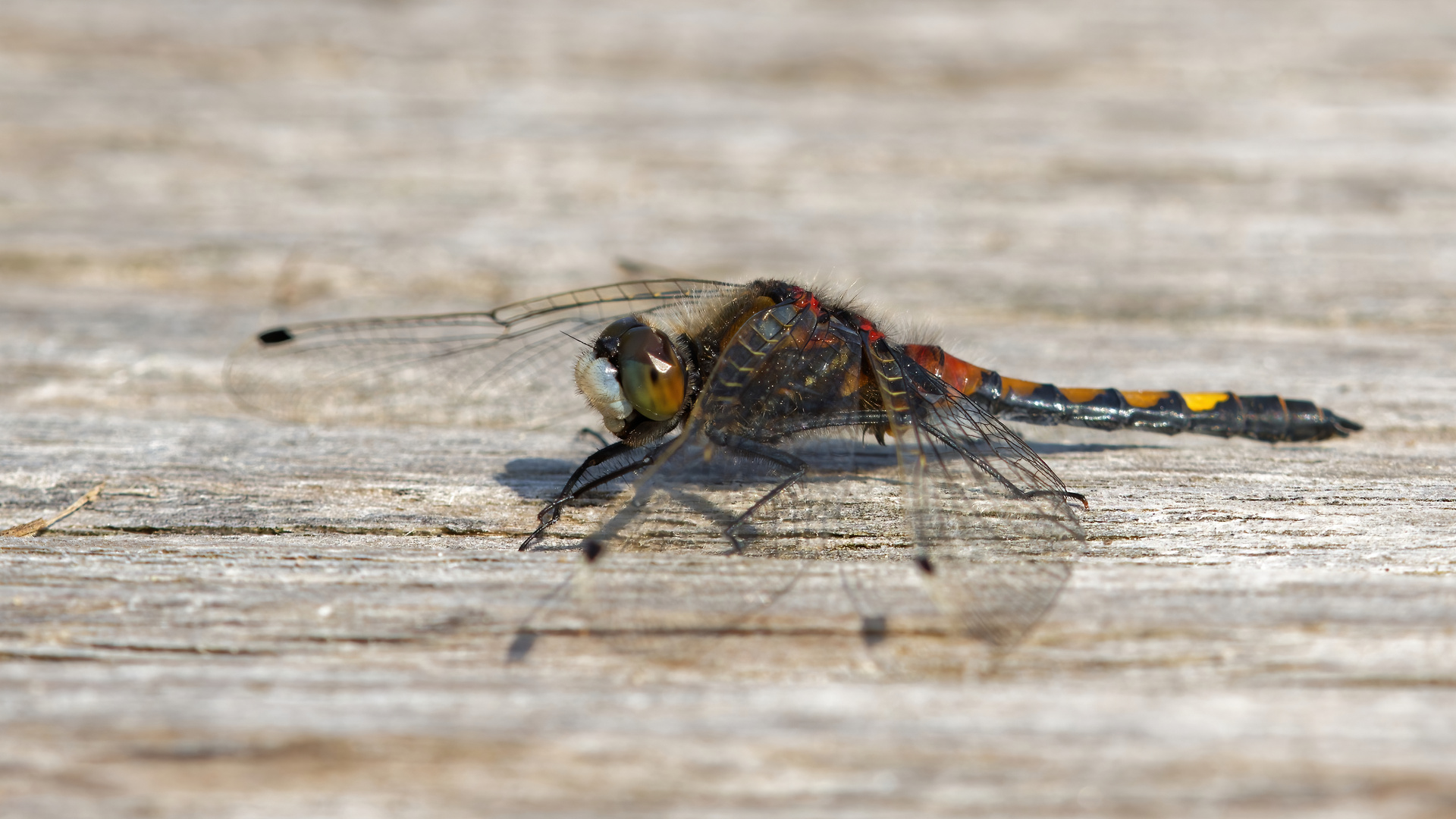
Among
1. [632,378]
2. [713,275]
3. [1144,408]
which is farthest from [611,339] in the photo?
[1144,408]

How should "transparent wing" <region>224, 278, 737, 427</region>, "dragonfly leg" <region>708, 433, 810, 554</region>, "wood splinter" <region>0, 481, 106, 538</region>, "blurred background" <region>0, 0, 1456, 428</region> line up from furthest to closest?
"blurred background" <region>0, 0, 1456, 428</region> < "transparent wing" <region>224, 278, 737, 427</region> < "dragonfly leg" <region>708, 433, 810, 554</region> < "wood splinter" <region>0, 481, 106, 538</region>

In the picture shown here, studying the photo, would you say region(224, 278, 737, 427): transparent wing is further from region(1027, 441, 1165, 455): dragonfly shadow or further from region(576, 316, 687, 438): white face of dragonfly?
region(1027, 441, 1165, 455): dragonfly shadow

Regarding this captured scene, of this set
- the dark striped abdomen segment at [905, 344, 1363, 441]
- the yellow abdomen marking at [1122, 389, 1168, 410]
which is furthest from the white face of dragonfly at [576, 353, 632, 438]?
the yellow abdomen marking at [1122, 389, 1168, 410]

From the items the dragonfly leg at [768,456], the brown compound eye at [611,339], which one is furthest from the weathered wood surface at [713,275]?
the dragonfly leg at [768,456]

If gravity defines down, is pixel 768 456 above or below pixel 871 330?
below

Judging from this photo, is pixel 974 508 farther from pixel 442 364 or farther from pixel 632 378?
pixel 442 364

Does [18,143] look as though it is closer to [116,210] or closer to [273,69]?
[116,210]

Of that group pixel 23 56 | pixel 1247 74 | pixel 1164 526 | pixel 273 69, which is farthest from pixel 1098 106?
pixel 23 56
